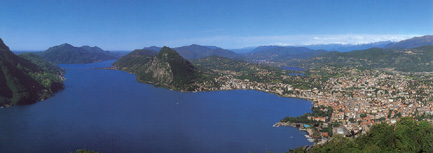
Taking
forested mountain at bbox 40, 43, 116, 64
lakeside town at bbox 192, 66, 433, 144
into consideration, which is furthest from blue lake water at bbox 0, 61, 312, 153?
forested mountain at bbox 40, 43, 116, 64

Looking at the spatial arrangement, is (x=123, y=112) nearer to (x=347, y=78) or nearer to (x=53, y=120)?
(x=53, y=120)

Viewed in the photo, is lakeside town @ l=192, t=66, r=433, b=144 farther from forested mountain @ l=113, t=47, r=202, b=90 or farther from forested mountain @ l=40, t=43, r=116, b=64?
forested mountain @ l=40, t=43, r=116, b=64

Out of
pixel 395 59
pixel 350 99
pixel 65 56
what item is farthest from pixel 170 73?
pixel 65 56

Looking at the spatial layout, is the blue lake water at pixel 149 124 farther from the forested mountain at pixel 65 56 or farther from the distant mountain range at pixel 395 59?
the forested mountain at pixel 65 56

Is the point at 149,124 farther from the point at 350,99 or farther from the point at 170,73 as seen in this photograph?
the point at 350,99

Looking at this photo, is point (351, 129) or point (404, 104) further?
point (404, 104)

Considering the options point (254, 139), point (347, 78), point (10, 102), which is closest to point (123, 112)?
point (10, 102)
